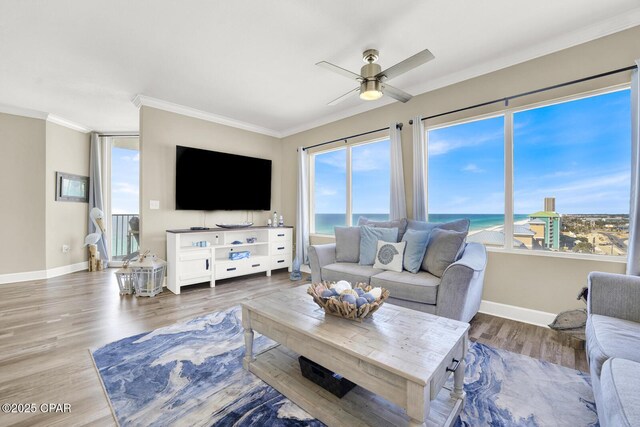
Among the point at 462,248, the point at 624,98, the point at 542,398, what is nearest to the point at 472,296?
the point at 462,248

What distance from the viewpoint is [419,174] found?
10.8 ft

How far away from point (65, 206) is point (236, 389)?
5.23 metres

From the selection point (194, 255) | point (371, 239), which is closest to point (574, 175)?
point (371, 239)

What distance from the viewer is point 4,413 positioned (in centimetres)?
145

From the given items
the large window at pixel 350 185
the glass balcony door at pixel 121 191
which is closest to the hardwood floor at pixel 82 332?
the large window at pixel 350 185

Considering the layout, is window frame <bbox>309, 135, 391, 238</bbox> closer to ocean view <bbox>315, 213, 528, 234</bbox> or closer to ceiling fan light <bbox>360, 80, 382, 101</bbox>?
ocean view <bbox>315, 213, 528, 234</bbox>

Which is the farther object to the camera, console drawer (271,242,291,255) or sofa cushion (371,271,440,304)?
console drawer (271,242,291,255)

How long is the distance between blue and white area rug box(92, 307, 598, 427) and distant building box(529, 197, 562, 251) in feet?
4.01

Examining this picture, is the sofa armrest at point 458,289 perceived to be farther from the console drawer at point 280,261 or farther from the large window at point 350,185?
the console drawer at point 280,261

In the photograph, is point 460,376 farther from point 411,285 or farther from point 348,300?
point 411,285

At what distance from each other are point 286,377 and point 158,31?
9.55ft

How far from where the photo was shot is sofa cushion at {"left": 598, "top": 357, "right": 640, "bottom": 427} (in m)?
0.86

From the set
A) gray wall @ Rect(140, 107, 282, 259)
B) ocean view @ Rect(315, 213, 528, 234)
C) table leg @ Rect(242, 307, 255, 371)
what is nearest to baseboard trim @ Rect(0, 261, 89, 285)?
gray wall @ Rect(140, 107, 282, 259)

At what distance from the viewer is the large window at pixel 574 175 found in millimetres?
2336
